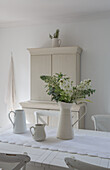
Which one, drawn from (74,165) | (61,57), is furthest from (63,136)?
(61,57)

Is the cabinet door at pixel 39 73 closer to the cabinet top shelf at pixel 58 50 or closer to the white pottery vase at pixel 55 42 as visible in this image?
the cabinet top shelf at pixel 58 50

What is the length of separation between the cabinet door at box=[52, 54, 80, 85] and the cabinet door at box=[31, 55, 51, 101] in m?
0.13

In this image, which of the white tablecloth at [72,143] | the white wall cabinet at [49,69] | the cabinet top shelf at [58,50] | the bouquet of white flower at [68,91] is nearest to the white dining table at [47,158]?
the white tablecloth at [72,143]

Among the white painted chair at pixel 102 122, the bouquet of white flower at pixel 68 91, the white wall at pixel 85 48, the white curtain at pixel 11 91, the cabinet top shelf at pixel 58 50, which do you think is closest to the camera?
the bouquet of white flower at pixel 68 91

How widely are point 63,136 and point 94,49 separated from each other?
216 centimetres

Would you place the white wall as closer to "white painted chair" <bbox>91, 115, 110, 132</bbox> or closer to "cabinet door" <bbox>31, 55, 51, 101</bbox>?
"cabinet door" <bbox>31, 55, 51, 101</bbox>

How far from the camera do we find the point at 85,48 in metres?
3.38

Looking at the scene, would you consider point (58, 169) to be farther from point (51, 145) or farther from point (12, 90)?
point (12, 90)

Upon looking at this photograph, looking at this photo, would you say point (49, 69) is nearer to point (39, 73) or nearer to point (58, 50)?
point (39, 73)

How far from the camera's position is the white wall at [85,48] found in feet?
10.8

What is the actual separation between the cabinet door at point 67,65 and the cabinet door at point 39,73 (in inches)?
5.0

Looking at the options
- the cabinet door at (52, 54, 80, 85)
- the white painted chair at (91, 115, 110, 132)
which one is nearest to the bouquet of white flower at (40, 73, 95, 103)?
the white painted chair at (91, 115, 110, 132)

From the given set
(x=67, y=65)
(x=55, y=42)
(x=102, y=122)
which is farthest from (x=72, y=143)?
(x=55, y=42)

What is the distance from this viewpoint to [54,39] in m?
3.30
